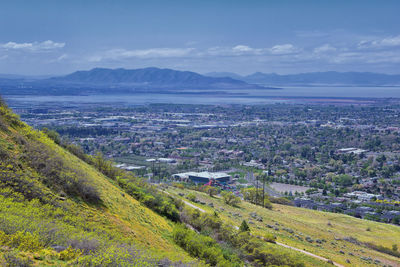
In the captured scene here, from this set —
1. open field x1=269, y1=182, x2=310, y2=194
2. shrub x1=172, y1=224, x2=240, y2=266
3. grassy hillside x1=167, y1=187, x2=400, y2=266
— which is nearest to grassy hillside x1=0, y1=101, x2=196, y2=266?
shrub x1=172, y1=224, x2=240, y2=266

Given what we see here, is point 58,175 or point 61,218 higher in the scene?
point 58,175

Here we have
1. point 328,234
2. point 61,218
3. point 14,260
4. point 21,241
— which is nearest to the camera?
point 14,260

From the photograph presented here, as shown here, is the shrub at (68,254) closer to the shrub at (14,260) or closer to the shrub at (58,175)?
the shrub at (14,260)

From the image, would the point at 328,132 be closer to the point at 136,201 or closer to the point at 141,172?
the point at 141,172

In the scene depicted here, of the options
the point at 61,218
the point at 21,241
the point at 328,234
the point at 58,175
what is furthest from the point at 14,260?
the point at 328,234

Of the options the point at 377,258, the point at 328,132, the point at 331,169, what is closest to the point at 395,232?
the point at 377,258

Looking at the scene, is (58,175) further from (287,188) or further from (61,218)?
(287,188)

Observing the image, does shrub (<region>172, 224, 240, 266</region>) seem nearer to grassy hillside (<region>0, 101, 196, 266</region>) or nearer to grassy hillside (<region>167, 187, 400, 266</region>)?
grassy hillside (<region>0, 101, 196, 266</region>)
